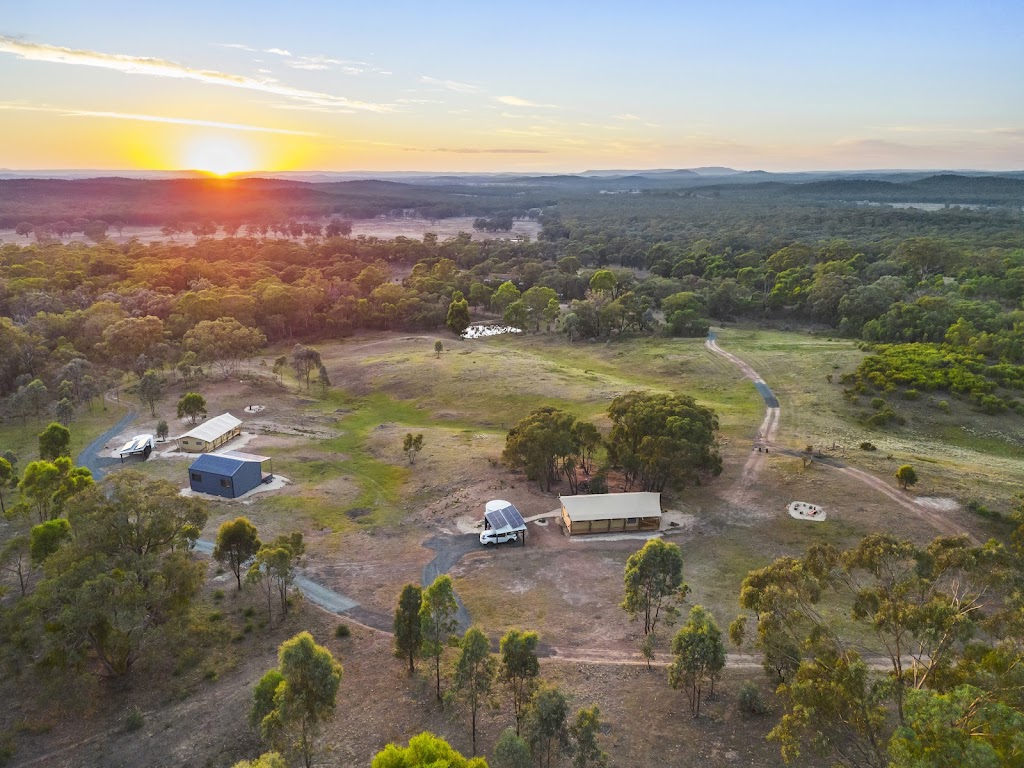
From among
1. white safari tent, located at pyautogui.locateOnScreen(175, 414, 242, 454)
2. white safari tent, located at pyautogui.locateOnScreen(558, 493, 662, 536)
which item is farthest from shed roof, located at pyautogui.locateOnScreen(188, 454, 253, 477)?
white safari tent, located at pyautogui.locateOnScreen(558, 493, 662, 536)

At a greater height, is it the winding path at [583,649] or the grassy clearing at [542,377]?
the winding path at [583,649]

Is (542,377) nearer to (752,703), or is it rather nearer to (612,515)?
(612,515)

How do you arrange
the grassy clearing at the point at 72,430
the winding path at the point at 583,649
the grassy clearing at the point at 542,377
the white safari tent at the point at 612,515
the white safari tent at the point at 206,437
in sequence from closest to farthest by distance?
the winding path at the point at 583,649 → the white safari tent at the point at 612,515 → the white safari tent at the point at 206,437 → the grassy clearing at the point at 72,430 → the grassy clearing at the point at 542,377

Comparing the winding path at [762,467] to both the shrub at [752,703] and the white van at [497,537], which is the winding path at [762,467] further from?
the shrub at [752,703]

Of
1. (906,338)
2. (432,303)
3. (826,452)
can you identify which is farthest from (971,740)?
(432,303)

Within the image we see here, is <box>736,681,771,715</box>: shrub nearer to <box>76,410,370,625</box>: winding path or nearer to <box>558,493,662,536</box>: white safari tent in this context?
<box>558,493,662,536</box>: white safari tent

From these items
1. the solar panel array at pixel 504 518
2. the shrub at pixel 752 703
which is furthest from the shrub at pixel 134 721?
the shrub at pixel 752 703

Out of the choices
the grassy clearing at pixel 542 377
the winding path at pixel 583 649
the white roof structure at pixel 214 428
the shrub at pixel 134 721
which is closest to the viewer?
the shrub at pixel 134 721
